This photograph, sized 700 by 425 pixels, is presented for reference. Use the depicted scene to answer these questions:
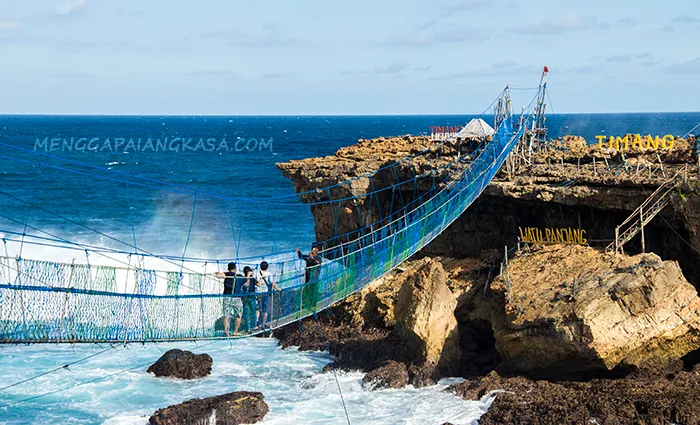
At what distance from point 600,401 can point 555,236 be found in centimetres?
569

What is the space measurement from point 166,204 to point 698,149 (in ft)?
93.0

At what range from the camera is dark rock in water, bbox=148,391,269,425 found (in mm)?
14383

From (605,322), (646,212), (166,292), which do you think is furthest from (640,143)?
(166,292)

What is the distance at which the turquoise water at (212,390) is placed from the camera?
15.4m

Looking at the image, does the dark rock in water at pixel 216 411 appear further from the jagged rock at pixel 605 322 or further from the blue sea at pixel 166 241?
the jagged rock at pixel 605 322

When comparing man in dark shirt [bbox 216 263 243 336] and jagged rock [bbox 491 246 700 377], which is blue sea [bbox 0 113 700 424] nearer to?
man in dark shirt [bbox 216 263 243 336]

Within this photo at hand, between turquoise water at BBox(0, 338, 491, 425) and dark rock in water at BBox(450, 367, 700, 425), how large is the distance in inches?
24.5

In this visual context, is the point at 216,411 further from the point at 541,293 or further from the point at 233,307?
the point at 541,293

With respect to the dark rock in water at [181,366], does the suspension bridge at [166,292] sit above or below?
above

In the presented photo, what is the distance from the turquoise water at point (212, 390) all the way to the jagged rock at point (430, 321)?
624 millimetres

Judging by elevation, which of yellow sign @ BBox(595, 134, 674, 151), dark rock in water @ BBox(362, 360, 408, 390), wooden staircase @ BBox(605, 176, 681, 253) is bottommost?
dark rock in water @ BBox(362, 360, 408, 390)

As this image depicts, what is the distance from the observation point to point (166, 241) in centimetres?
3394

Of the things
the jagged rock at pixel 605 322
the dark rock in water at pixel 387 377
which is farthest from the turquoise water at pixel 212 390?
the jagged rock at pixel 605 322

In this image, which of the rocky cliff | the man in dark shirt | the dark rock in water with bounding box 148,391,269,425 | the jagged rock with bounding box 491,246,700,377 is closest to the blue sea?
the dark rock in water with bounding box 148,391,269,425
